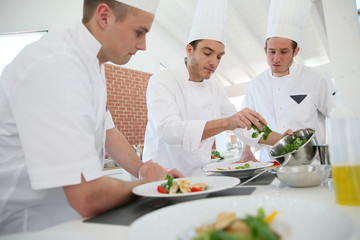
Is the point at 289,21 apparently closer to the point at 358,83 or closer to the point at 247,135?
the point at 247,135

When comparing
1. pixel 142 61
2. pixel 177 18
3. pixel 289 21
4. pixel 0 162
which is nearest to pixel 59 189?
pixel 0 162

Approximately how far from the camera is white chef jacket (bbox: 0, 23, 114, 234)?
0.87 metres

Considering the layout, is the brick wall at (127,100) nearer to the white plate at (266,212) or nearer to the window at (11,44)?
the window at (11,44)

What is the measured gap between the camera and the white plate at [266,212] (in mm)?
539

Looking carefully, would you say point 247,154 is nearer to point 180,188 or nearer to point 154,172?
point 154,172

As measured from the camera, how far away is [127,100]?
5.62 meters

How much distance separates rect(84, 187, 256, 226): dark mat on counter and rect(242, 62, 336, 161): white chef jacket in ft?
4.80

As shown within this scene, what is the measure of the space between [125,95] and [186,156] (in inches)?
150

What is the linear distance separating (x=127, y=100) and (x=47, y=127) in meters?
4.81

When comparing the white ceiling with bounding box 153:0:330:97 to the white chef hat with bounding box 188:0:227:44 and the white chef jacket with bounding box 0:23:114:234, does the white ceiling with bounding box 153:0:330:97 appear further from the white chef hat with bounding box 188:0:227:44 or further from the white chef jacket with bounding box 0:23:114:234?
the white chef jacket with bounding box 0:23:114:234

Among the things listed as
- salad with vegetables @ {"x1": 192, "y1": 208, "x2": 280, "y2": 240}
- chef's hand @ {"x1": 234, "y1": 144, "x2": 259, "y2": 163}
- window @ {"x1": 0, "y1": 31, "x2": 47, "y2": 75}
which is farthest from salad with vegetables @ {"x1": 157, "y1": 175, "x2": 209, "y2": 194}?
window @ {"x1": 0, "y1": 31, "x2": 47, "y2": 75}

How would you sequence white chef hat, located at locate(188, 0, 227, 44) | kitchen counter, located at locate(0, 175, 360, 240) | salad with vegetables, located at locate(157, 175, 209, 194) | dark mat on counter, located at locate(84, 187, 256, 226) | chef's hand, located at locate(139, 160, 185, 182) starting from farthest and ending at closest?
white chef hat, located at locate(188, 0, 227, 44)
chef's hand, located at locate(139, 160, 185, 182)
salad with vegetables, located at locate(157, 175, 209, 194)
dark mat on counter, located at locate(84, 187, 256, 226)
kitchen counter, located at locate(0, 175, 360, 240)

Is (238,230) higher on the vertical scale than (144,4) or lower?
lower

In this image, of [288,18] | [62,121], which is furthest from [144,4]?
[288,18]
